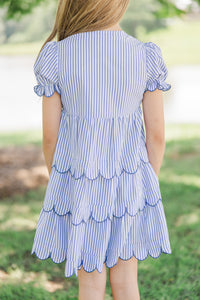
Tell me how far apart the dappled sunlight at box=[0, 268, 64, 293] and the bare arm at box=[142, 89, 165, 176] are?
133 cm

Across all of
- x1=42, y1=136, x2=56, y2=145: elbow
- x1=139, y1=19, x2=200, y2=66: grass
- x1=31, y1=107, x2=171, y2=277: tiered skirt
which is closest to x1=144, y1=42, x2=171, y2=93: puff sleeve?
x1=31, y1=107, x2=171, y2=277: tiered skirt

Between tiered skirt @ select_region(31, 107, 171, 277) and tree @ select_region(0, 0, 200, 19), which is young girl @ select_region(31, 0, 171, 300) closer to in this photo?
tiered skirt @ select_region(31, 107, 171, 277)

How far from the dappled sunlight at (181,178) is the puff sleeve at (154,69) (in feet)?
11.2

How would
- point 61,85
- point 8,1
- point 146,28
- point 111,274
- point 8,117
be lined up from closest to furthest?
1. point 61,85
2. point 111,274
3. point 8,1
4. point 8,117
5. point 146,28

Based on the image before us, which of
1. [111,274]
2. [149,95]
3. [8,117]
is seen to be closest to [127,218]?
[111,274]

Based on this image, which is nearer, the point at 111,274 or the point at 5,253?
the point at 111,274

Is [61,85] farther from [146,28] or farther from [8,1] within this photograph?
[146,28]

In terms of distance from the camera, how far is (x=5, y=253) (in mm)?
A: 3408

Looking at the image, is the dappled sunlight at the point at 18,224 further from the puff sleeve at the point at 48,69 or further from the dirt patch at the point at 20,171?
the puff sleeve at the point at 48,69

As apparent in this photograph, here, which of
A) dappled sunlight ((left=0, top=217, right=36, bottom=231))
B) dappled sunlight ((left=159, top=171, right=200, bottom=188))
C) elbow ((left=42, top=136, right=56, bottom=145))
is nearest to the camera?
elbow ((left=42, top=136, right=56, bottom=145))

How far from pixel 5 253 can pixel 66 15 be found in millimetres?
2082

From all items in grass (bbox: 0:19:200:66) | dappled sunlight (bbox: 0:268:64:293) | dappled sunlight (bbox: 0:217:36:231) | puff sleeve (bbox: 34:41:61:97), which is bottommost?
dappled sunlight (bbox: 0:268:64:293)

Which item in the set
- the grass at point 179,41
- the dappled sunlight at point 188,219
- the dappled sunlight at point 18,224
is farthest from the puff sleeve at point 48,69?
the grass at point 179,41

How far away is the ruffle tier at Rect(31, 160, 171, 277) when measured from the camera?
1.88 m
